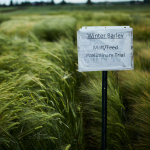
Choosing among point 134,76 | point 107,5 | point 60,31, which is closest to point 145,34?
point 60,31

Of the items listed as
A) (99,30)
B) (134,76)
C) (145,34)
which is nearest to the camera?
(99,30)

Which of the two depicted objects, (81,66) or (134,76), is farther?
(134,76)

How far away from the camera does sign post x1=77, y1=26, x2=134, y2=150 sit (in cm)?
62

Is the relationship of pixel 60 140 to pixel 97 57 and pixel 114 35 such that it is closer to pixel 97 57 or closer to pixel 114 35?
pixel 97 57

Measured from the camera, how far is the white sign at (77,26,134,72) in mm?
622

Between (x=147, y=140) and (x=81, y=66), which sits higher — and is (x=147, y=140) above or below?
below

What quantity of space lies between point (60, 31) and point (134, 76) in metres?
2.37

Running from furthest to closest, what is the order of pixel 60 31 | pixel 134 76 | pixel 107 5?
pixel 107 5
pixel 60 31
pixel 134 76

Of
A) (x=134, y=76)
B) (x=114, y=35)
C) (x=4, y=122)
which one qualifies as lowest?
(x=4, y=122)

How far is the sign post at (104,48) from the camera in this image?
24.5 inches

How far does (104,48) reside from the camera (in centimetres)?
63

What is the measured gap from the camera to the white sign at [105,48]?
62 cm

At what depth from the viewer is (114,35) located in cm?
63

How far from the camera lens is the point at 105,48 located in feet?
2.08
